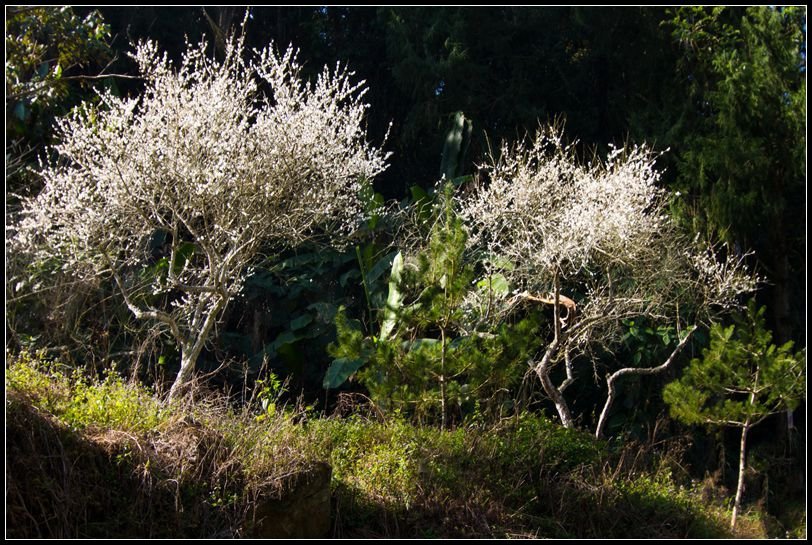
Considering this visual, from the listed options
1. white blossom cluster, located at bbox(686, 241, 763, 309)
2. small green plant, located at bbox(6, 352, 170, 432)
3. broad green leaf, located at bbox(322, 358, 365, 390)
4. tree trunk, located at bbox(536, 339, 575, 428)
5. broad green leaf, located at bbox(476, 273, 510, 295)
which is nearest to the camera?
small green plant, located at bbox(6, 352, 170, 432)

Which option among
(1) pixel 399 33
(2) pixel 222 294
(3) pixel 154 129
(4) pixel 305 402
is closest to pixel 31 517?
(2) pixel 222 294

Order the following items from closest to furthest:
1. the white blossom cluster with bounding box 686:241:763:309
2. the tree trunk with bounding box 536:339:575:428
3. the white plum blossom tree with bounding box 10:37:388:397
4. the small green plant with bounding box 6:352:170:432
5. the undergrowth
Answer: the undergrowth, the small green plant with bounding box 6:352:170:432, the white plum blossom tree with bounding box 10:37:388:397, the tree trunk with bounding box 536:339:575:428, the white blossom cluster with bounding box 686:241:763:309

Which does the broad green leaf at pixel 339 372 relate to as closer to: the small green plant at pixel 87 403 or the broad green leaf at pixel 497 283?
the broad green leaf at pixel 497 283

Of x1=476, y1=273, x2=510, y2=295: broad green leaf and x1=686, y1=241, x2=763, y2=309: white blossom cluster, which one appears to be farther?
x1=686, y1=241, x2=763, y2=309: white blossom cluster

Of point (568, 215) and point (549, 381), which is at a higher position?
point (568, 215)

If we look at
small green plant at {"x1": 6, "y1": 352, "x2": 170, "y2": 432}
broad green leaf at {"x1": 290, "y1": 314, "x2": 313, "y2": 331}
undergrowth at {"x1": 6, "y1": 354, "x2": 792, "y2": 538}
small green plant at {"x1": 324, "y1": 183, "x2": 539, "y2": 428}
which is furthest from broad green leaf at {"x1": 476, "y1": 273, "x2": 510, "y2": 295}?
small green plant at {"x1": 6, "y1": 352, "x2": 170, "y2": 432}

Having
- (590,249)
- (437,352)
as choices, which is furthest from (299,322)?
(437,352)

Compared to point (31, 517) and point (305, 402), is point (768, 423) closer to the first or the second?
point (305, 402)

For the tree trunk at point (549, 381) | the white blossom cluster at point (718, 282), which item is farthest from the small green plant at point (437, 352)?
the white blossom cluster at point (718, 282)

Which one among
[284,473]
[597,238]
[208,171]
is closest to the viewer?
[284,473]

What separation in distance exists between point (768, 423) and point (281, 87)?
881 centimetres

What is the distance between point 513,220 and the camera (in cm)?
835

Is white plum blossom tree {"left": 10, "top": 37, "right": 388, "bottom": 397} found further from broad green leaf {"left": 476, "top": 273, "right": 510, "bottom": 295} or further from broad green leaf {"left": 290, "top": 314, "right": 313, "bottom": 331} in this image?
broad green leaf {"left": 290, "top": 314, "right": 313, "bottom": 331}

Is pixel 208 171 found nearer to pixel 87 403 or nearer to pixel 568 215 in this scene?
pixel 87 403
